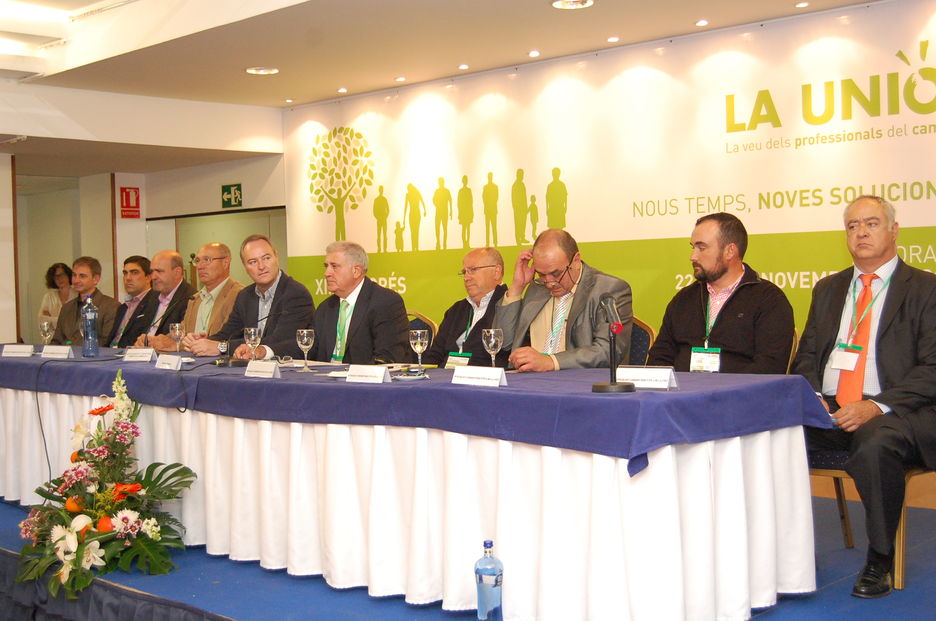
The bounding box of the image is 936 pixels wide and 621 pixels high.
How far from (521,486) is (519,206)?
16.0ft

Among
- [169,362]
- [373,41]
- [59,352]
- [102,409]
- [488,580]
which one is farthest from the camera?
[373,41]

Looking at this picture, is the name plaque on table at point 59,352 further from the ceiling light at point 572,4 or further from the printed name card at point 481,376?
the ceiling light at point 572,4

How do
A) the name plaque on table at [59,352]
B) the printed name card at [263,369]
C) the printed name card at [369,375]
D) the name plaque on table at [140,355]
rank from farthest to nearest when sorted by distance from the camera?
1. the name plaque on table at [59,352]
2. the name plaque on table at [140,355]
3. the printed name card at [263,369]
4. the printed name card at [369,375]

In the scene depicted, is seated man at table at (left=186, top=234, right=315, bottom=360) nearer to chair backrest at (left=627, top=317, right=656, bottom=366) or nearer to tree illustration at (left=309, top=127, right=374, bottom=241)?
chair backrest at (left=627, top=317, right=656, bottom=366)

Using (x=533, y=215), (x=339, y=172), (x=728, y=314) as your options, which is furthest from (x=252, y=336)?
(x=339, y=172)

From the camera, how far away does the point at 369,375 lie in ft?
10.5

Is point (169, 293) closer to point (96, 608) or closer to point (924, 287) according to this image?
point (96, 608)

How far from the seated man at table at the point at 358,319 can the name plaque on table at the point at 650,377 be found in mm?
1944

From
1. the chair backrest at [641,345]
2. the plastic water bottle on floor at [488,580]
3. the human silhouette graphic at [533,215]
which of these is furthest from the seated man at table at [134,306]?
the plastic water bottle on floor at [488,580]

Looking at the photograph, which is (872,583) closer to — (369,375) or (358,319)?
(369,375)

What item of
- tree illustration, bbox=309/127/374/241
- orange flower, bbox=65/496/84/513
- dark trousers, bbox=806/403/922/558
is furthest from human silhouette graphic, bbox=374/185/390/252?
dark trousers, bbox=806/403/922/558

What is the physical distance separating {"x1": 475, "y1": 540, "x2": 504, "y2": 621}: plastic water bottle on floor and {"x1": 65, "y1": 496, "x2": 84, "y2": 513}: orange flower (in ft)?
5.39

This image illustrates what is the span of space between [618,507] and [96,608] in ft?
6.44

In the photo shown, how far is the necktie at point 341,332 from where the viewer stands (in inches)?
183
